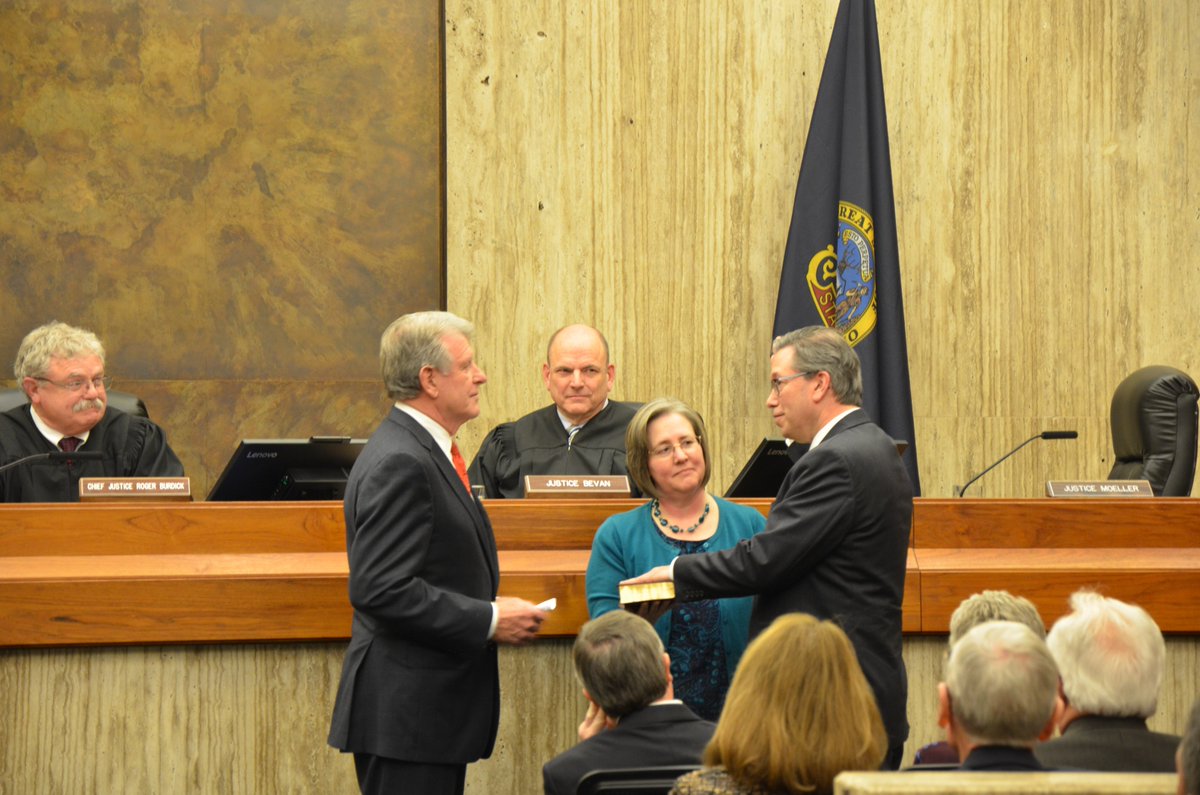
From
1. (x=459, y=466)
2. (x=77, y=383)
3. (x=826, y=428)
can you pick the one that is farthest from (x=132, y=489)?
(x=826, y=428)

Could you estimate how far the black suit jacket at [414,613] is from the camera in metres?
2.78

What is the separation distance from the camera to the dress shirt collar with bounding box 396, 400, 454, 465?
2.96 metres

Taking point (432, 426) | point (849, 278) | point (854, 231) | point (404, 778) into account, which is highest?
point (854, 231)

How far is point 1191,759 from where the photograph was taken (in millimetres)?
1636

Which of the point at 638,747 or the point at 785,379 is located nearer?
the point at 638,747

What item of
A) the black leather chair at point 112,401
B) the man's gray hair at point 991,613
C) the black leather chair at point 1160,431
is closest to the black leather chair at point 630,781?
the man's gray hair at point 991,613

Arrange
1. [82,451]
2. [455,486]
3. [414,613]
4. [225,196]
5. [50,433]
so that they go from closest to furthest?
[414,613], [455,486], [82,451], [50,433], [225,196]

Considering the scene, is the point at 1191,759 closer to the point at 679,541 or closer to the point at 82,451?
the point at 679,541

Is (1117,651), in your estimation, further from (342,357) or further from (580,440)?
(342,357)

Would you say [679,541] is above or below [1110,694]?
above

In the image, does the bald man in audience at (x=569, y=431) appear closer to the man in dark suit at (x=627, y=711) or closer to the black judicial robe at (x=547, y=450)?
the black judicial robe at (x=547, y=450)

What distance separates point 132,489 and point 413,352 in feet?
3.74

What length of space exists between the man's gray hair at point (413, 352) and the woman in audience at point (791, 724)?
1135 mm

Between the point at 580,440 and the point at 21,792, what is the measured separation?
7.52ft
